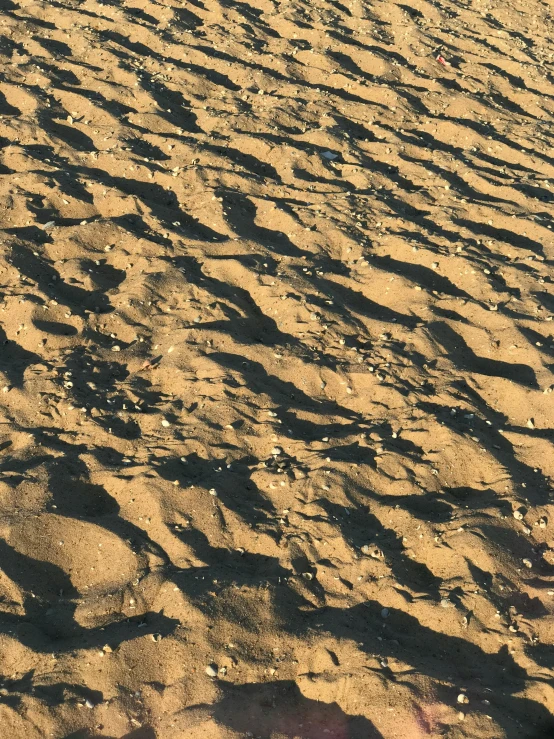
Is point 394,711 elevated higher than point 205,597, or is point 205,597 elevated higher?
point 394,711

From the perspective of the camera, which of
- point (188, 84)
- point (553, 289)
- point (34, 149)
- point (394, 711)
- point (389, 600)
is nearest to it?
point (394, 711)

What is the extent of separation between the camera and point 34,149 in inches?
262

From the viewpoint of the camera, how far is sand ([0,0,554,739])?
3.25 m

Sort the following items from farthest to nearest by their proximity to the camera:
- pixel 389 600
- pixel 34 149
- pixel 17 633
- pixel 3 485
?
pixel 34 149
pixel 3 485
pixel 389 600
pixel 17 633

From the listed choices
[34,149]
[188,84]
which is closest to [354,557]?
[34,149]

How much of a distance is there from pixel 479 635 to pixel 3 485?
2.71 meters

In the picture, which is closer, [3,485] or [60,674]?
[60,674]

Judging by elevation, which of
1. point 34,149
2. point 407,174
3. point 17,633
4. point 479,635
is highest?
point 407,174

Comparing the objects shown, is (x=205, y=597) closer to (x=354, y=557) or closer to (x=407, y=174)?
(x=354, y=557)

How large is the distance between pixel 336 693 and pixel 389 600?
0.60 metres

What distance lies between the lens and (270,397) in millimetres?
4566

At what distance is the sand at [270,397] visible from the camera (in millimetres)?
3250

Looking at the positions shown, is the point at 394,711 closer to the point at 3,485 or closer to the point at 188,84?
the point at 3,485

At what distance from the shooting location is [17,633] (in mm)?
3334
